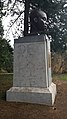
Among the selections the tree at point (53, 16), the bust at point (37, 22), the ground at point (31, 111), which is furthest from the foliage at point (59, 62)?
the ground at point (31, 111)

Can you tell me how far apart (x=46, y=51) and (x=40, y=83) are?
1.10 m

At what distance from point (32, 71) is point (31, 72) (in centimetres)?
5

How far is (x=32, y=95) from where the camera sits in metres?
6.49

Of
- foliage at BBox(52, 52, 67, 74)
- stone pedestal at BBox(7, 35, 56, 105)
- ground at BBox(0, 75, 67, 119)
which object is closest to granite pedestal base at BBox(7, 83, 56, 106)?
stone pedestal at BBox(7, 35, 56, 105)

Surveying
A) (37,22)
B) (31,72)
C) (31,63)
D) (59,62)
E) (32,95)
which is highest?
(37,22)

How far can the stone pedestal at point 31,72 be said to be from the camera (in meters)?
6.48

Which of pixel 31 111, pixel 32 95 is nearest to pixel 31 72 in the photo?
pixel 32 95

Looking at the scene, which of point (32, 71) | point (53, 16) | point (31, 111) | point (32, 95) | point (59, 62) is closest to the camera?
point (31, 111)

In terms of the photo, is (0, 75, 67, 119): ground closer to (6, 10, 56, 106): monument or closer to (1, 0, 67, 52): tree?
(6, 10, 56, 106): monument

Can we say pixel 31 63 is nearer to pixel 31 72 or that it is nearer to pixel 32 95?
pixel 31 72

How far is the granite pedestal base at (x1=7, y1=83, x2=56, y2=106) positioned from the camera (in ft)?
20.8

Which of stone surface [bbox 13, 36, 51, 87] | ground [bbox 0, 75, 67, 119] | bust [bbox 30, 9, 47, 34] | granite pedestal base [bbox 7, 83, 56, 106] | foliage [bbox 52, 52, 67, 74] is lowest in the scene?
foliage [bbox 52, 52, 67, 74]

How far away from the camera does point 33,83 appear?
6.73 m

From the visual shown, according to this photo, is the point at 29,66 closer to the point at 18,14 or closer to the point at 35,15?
the point at 35,15
